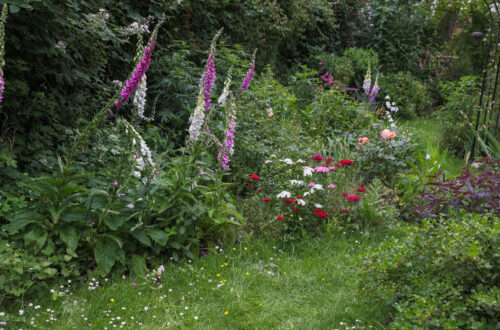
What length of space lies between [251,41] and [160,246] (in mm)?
5153

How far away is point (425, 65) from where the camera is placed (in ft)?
35.1

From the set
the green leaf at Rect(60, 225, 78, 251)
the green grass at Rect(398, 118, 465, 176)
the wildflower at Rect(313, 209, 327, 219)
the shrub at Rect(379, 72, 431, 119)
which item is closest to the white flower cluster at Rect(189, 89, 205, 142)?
the green leaf at Rect(60, 225, 78, 251)

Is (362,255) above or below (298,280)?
above

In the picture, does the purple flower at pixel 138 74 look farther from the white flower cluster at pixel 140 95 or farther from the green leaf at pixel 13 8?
the green leaf at pixel 13 8

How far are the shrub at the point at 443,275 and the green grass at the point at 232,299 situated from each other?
0.22 meters

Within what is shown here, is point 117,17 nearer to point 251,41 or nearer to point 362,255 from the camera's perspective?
point 251,41

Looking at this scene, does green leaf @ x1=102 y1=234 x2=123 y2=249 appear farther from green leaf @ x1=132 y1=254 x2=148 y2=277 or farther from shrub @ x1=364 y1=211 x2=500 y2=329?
shrub @ x1=364 y1=211 x2=500 y2=329

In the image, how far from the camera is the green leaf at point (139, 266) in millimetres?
2898

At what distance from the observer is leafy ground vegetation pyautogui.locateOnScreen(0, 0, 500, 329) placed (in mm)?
2455

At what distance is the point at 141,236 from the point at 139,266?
21cm

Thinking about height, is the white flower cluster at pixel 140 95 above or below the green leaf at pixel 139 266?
above

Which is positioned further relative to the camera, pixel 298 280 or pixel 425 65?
pixel 425 65

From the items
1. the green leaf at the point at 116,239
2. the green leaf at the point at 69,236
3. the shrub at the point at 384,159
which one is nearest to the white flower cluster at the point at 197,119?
the green leaf at the point at 116,239

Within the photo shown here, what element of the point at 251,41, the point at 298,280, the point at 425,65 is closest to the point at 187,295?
the point at 298,280
